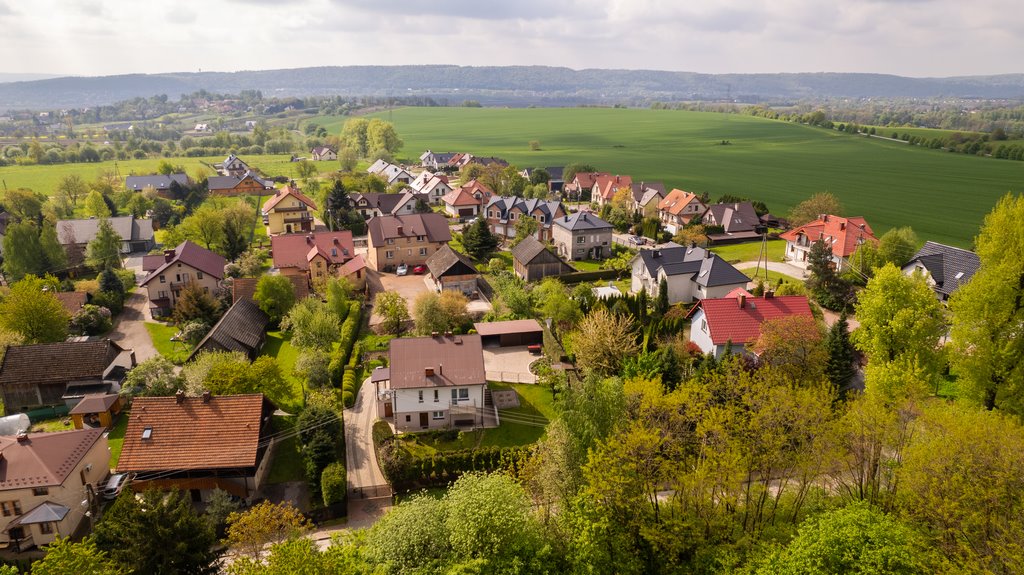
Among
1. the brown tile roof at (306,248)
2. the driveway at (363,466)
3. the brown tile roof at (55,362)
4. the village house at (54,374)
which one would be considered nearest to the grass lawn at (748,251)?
the brown tile roof at (306,248)

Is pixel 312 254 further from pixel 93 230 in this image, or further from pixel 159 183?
pixel 159 183

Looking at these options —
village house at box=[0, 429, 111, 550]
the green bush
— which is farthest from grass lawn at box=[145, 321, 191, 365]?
the green bush

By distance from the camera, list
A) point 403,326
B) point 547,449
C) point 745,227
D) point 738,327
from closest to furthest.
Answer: point 547,449, point 738,327, point 403,326, point 745,227

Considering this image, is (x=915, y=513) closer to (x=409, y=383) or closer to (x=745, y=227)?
(x=409, y=383)

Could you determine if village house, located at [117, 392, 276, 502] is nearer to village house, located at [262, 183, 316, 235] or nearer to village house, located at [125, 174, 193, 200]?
village house, located at [262, 183, 316, 235]

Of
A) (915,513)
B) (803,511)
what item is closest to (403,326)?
(803,511)

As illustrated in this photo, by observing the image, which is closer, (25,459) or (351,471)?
(25,459)

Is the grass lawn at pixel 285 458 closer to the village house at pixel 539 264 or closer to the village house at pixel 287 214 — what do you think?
the village house at pixel 539 264
